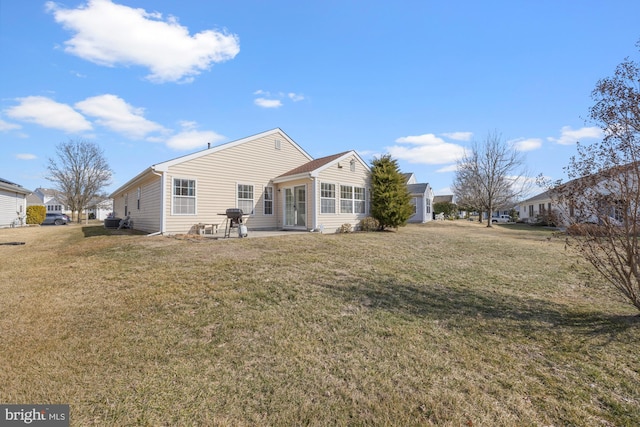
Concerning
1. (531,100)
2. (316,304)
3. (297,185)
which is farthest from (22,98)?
(531,100)

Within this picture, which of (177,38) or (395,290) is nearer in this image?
(395,290)

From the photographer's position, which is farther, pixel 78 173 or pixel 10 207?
pixel 78 173

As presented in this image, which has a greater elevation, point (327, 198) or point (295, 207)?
point (327, 198)

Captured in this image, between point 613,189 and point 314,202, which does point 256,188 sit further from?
point 613,189

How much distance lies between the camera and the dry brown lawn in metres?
2.57

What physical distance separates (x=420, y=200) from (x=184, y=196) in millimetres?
24076

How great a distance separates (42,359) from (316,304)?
3396mm

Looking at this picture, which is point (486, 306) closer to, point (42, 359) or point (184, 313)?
point (184, 313)

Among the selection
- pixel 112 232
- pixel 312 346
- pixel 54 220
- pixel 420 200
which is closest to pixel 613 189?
pixel 312 346

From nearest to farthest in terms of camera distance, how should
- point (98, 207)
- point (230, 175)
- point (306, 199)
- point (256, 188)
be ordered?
point (230, 175) → point (306, 199) → point (256, 188) → point (98, 207)

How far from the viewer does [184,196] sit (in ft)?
42.6

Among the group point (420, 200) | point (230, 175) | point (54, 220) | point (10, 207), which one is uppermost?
point (230, 175)

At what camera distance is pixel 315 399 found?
2662mm

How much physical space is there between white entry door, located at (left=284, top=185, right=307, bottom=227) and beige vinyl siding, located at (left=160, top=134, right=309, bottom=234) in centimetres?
69
